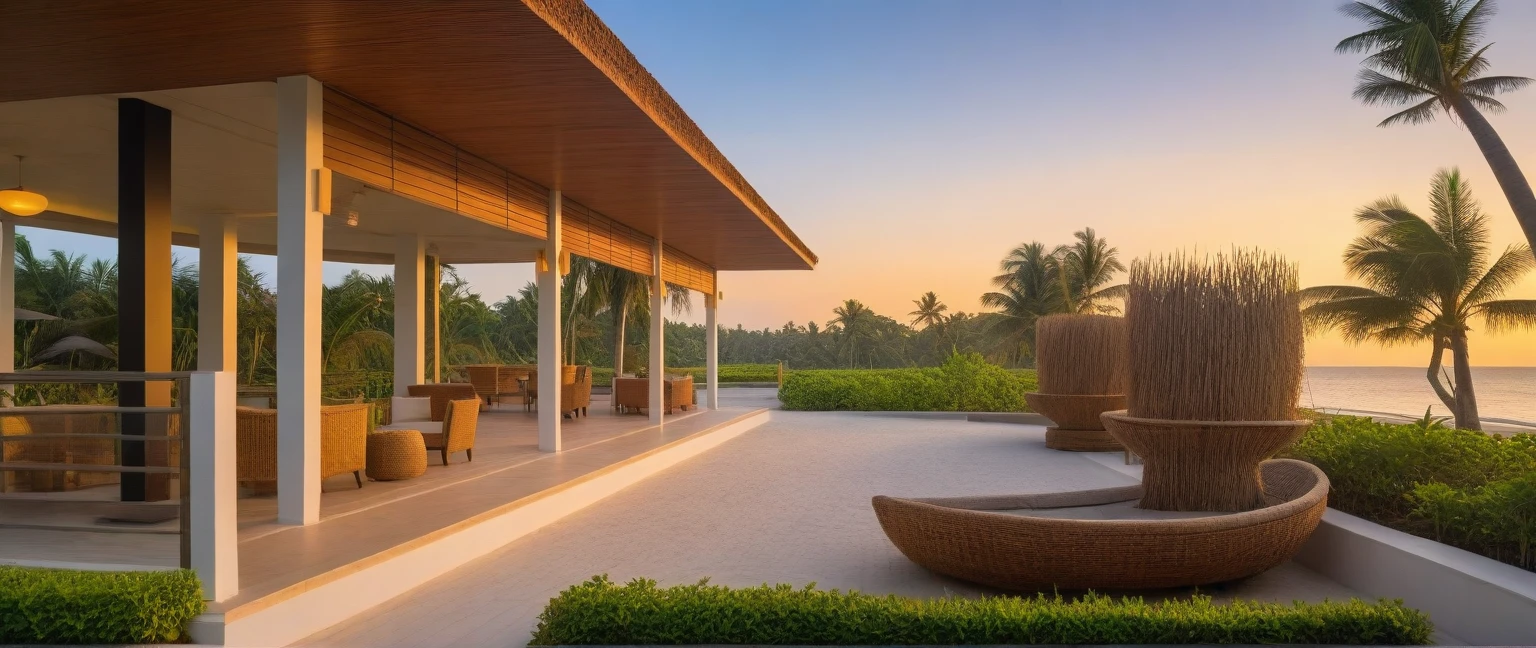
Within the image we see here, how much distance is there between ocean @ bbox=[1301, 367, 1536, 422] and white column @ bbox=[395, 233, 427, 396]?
3226 centimetres

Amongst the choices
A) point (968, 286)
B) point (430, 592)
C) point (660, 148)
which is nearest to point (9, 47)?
point (430, 592)

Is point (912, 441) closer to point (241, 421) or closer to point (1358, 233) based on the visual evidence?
point (241, 421)

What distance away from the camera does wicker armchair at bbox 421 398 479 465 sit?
7992 mm

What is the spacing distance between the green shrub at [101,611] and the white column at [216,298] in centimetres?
718

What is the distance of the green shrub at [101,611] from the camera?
3.62 m

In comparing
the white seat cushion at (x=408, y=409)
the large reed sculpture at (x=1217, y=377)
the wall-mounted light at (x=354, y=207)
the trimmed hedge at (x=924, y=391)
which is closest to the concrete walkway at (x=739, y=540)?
the large reed sculpture at (x=1217, y=377)

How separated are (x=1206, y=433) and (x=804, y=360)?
45330mm

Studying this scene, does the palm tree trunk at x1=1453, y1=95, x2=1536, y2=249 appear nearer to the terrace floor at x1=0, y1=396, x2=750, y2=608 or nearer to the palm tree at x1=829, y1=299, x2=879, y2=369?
the terrace floor at x1=0, y1=396, x2=750, y2=608

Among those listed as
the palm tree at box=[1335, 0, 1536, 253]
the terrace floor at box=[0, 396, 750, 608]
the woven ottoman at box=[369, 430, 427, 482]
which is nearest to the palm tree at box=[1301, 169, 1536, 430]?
the palm tree at box=[1335, 0, 1536, 253]

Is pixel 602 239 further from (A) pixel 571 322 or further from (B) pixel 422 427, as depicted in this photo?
(A) pixel 571 322

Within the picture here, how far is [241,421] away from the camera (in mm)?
6008

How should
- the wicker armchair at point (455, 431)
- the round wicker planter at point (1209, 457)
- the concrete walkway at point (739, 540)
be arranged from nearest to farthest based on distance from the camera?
the concrete walkway at point (739, 540) → the round wicker planter at point (1209, 457) → the wicker armchair at point (455, 431)

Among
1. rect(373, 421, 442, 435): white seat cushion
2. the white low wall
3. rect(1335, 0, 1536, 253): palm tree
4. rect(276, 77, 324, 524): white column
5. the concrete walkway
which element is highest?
rect(1335, 0, 1536, 253): palm tree

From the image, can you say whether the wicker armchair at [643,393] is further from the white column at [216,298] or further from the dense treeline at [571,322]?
the white column at [216,298]
